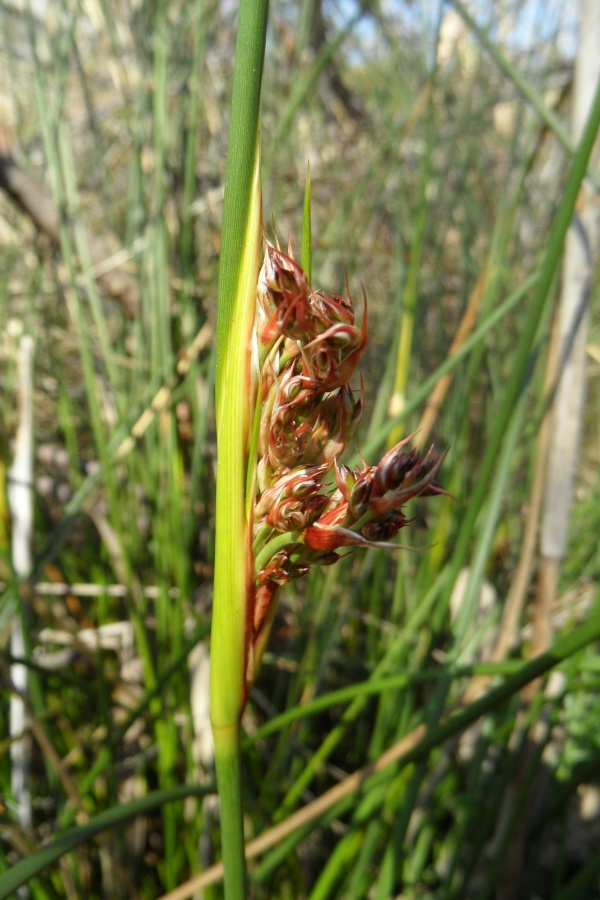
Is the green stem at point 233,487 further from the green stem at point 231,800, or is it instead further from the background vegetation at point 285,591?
the background vegetation at point 285,591

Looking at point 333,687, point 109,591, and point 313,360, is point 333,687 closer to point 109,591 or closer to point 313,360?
point 109,591

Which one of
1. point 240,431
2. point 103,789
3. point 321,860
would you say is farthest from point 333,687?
point 240,431

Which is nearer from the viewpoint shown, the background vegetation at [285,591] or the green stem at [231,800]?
the green stem at [231,800]

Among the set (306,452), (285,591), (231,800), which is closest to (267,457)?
(306,452)

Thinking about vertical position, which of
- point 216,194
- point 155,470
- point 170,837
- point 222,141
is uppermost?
point 222,141

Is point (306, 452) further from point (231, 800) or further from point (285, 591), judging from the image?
point (285, 591)

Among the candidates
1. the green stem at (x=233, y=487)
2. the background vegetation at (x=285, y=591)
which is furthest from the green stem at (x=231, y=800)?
the background vegetation at (x=285, y=591)
